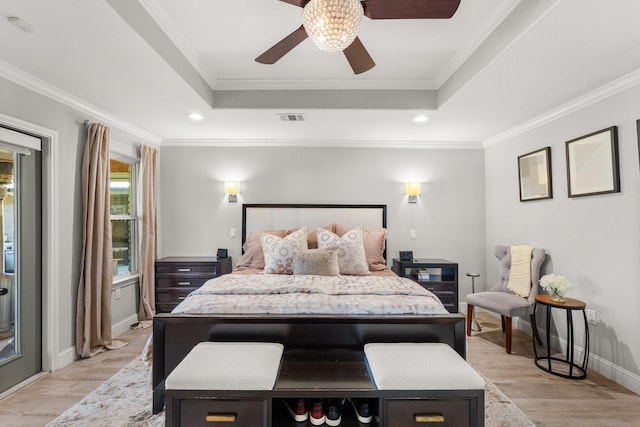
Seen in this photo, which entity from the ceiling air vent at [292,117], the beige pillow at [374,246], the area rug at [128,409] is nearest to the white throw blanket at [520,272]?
the area rug at [128,409]

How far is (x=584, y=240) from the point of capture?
9.19ft

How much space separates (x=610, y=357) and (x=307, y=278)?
2.56m

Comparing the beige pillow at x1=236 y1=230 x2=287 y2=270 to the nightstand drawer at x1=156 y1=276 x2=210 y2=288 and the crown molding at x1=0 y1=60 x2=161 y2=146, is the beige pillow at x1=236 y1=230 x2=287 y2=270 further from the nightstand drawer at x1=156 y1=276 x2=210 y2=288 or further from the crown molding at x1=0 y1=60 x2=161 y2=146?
the crown molding at x1=0 y1=60 x2=161 y2=146

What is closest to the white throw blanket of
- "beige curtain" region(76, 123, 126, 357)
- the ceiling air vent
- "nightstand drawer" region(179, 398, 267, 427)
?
the ceiling air vent

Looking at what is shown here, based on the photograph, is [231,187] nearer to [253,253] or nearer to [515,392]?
[253,253]

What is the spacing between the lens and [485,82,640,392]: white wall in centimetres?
240

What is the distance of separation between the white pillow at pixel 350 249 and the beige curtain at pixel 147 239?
213cm

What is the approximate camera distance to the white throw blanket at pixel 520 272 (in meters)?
3.23

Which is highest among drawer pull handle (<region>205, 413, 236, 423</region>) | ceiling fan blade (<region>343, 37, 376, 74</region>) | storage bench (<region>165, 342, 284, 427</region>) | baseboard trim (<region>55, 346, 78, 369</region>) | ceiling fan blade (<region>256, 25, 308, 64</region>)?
ceiling fan blade (<region>256, 25, 308, 64</region>)

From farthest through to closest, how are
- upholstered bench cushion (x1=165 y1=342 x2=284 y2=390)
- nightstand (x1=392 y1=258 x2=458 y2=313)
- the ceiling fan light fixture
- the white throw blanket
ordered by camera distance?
nightstand (x1=392 y1=258 x2=458 y2=313) < the white throw blanket < upholstered bench cushion (x1=165 y1=342 x2=284 y2=390) < the ceiling fan light fixture

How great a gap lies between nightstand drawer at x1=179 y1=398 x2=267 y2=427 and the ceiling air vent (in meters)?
2.57

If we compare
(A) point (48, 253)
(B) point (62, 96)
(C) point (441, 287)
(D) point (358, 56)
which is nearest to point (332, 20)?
(D) point (358, 56)

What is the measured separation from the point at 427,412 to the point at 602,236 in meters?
2.23

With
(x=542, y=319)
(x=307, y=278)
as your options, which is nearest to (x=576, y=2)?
(x=307, y=278)
